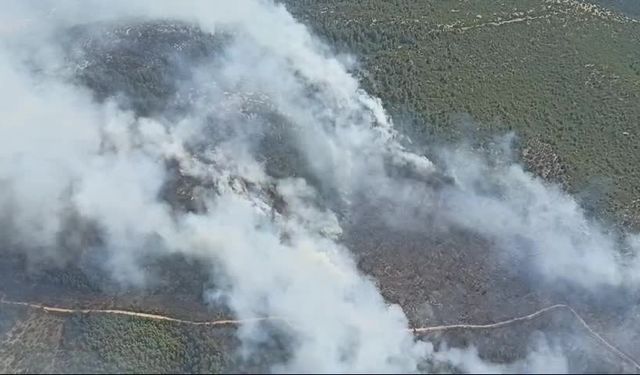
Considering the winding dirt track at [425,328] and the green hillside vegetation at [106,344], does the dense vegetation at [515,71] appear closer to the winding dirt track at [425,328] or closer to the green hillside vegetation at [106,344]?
the winding dirt track at [425,328]

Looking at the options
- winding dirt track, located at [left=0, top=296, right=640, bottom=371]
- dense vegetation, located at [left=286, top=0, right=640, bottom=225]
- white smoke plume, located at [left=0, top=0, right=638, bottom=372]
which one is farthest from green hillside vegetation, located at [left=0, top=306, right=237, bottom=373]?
dense vegetation, located at [left=286, top=0, right=640, bottom=225]

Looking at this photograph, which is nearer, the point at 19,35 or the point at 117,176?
the point at 117,176

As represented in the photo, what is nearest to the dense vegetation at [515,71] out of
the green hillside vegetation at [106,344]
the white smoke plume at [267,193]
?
the white smoke plume at [267,193]

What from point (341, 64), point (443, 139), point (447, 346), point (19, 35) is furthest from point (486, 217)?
point (19, 35)

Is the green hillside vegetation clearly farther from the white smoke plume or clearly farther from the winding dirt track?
Result: the white smoke plume

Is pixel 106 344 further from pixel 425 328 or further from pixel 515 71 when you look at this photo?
pixel 515 71

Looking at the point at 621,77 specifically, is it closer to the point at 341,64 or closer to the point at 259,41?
the point at 341,64

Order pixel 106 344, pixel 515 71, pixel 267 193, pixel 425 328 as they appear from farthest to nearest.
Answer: pixel 515 71 < pixel 267 193 < pixel 425 328 < pixel 106 344

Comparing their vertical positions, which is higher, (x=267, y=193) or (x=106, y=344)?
(x=267, y=193)

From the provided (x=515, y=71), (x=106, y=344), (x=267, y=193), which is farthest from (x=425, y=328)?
(x=515, y=71)
